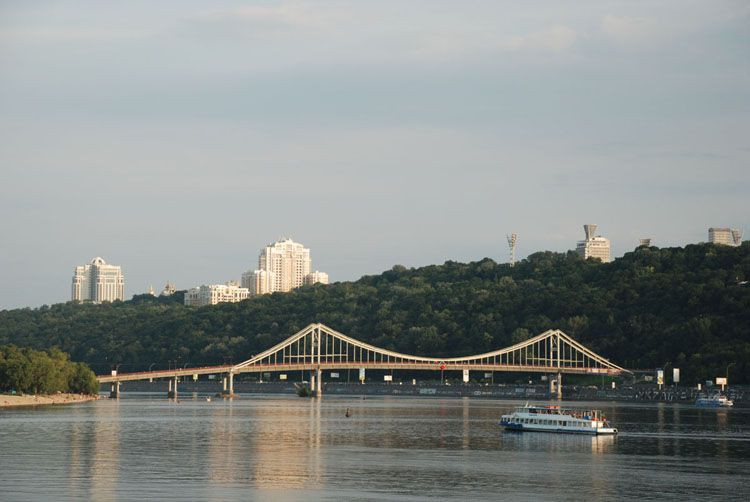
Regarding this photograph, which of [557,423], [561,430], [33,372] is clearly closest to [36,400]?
[33,372]

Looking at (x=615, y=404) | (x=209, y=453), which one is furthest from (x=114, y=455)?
(x=615, y=404)

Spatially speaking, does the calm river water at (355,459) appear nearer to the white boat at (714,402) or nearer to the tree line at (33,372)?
the tree line at (33,372)

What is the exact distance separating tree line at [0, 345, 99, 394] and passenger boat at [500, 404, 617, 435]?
60.4m

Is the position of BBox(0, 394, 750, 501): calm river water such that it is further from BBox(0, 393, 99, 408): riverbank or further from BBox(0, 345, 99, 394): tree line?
BBox(0, 345, 99, 394): tree line

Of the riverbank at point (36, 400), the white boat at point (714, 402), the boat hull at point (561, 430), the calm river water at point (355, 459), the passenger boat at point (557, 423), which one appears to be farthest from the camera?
the white boat at point (714, 402)

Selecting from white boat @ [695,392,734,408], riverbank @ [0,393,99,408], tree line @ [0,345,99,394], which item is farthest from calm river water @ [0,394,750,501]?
white boat @ [695,392,734,408]

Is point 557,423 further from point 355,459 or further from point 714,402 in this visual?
point 714,402

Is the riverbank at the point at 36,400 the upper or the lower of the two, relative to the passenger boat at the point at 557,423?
upper

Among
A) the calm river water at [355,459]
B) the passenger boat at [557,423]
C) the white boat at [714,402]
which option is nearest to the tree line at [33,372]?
the calm river water at [355,459]

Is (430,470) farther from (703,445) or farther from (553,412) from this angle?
(553,412)

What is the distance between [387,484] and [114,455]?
66.5ft

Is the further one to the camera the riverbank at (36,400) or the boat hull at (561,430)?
the riverbank at (36,400)

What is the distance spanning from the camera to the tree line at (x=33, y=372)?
148 meters

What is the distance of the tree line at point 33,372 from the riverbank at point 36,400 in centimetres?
84
